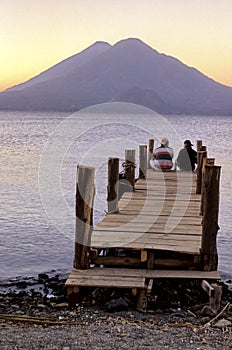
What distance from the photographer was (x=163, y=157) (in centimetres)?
2055

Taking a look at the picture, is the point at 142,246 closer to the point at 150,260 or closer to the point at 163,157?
the point at 150,260

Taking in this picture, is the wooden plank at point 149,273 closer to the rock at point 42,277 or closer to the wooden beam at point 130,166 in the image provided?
the rock at point 42,277

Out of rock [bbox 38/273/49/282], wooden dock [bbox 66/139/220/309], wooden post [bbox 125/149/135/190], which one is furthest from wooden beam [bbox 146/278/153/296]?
wooden post [bbox 125/149/135/190]

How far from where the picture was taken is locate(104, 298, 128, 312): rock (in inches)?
375

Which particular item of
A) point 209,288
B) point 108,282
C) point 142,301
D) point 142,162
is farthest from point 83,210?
point 142,162

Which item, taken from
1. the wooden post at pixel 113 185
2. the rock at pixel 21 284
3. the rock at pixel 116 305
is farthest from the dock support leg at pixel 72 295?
the wooden post at pixel 113 185

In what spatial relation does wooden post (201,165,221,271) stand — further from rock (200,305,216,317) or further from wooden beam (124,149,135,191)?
wooden beam (124,149,135,191)

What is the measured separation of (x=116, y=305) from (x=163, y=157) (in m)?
11.4

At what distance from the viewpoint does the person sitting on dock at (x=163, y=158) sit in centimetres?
2028

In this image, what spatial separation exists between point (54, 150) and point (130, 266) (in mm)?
44758

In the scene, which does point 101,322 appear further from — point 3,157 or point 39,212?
point 3,157

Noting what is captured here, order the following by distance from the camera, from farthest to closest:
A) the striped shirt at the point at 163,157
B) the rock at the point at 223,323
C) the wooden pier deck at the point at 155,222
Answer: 1. the striped shirt at the point at 163,157
2. the wooden pier deck at the point at 155,222
3. the rock at the point at 223,323

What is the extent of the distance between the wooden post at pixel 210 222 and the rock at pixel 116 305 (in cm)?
153

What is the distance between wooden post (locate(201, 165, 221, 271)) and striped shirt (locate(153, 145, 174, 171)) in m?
9.93
